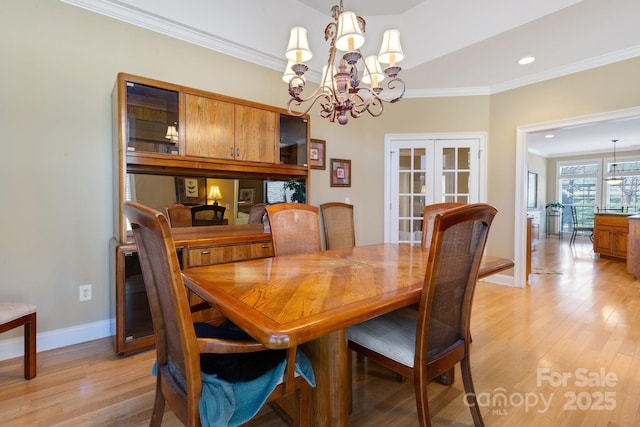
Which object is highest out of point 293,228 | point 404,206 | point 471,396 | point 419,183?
point 419,183

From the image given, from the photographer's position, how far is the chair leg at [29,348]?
5.94 ft

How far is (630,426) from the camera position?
4.88 ft

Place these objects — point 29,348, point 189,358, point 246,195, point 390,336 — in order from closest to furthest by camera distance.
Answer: point 189,358 < point 390,336 < point 29,348 < point 246,195

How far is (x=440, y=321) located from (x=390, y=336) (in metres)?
0.23

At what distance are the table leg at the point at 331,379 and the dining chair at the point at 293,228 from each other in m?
0.92

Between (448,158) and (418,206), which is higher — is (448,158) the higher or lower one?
the higher one

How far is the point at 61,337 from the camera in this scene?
2.24 meters

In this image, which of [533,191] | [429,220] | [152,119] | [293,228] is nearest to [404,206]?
[429,220]

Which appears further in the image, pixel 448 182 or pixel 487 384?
pixel 448 182

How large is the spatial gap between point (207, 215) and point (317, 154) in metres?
1.56

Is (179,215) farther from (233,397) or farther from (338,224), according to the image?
(233,397)

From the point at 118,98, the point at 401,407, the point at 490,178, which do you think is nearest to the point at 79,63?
the point at 118,98

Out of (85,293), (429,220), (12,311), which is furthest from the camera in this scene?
(429,220)

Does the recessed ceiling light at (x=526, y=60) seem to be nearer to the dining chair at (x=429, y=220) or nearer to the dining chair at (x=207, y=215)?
the dining chair at (x=429, y=220)
